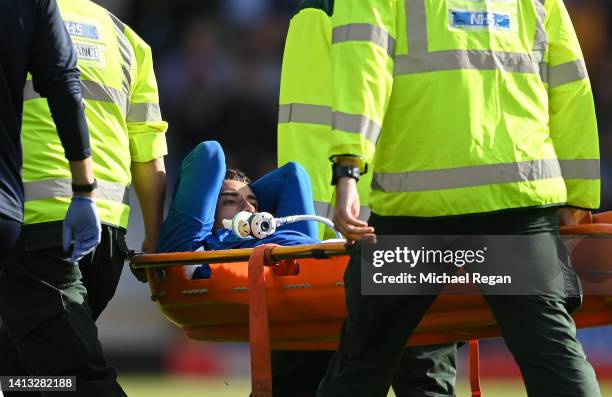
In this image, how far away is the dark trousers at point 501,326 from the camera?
353 cm

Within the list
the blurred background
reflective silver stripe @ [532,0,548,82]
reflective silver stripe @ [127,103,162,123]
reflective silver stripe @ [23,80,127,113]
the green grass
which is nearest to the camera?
reflective silver stripe @ [532,0,548,82]

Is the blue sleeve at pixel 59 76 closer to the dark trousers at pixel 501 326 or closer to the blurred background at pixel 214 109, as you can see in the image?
the dark trousers at pixel 501 326

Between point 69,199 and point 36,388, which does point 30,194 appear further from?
point 36,388

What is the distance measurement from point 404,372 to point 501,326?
1.38 meters

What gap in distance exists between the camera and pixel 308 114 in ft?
17.6

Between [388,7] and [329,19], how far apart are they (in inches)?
56.7

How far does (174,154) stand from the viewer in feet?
33.4

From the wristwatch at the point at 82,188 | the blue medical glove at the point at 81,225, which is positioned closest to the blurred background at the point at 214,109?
the blue medical glove at the point at 81,225

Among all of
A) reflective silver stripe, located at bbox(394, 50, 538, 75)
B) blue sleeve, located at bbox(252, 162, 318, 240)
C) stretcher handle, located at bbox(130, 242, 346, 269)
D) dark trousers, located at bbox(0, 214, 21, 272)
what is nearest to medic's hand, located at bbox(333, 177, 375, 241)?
reflective silver stripe, located at bbox(394, 50, 538, 75)

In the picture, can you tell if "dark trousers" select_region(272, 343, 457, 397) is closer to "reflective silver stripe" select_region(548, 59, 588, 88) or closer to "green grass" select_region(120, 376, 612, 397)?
"reflective silver stripe" select_region(548, 59, 588, 88)

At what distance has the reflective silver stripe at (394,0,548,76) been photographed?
12.3ft

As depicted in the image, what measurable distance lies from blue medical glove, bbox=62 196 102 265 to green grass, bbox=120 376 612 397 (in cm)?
431

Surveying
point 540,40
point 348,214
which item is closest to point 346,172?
point 348,214

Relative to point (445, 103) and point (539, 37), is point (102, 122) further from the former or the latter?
point (539, 37)
